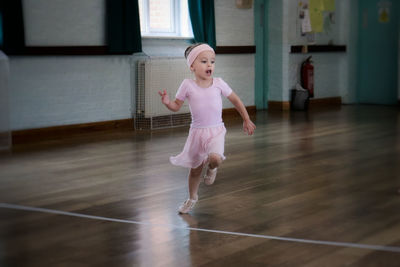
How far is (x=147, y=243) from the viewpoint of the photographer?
3.01m

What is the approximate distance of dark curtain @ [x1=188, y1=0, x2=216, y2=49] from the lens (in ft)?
27.7

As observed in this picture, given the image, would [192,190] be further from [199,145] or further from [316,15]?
[316,15]

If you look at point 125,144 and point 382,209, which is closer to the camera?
point 382,209

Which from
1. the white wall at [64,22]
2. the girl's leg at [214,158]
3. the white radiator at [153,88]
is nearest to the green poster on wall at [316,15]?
the white radiator at [153,88]

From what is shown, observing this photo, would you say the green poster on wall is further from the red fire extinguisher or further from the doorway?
the doorway

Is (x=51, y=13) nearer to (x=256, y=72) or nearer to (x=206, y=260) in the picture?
(x=256, y=72)

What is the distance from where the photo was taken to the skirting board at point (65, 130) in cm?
672

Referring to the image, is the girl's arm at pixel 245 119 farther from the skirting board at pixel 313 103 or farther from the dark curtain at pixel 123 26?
the skirting board at pixel 313 103

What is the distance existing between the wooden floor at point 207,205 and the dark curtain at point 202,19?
2.36 meters

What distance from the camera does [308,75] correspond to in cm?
1034

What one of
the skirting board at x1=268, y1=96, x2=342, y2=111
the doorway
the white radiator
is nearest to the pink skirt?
the white radiator

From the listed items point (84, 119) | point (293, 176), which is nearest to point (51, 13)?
point (84, 119)

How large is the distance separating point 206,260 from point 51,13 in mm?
4817

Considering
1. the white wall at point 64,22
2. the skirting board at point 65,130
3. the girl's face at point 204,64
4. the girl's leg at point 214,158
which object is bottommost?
the skirting board at point 65,130
